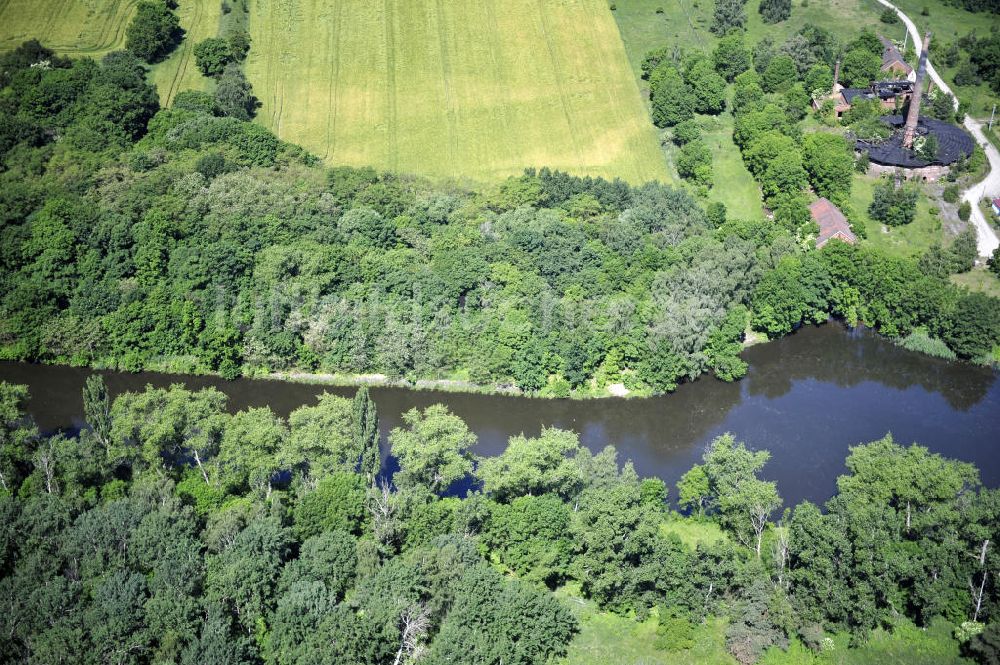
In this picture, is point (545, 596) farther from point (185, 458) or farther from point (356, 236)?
point (356, 236)

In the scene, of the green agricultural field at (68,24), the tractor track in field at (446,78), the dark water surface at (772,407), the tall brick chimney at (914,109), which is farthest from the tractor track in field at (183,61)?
the tall brick chimney at (914,109)

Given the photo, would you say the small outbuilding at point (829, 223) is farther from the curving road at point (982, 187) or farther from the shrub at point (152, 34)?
the shrub at point (152, 34)

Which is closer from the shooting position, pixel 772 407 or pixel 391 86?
pixel 772 407

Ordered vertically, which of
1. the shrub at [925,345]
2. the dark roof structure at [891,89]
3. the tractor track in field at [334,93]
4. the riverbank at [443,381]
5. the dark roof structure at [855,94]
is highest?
the dark roof structure at [891,89]

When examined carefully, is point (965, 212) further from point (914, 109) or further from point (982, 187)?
point (914, 109)

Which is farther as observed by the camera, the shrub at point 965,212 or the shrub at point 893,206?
the shrub at point 965,212

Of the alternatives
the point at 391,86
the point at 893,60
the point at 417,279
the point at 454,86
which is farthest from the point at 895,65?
the point at 417,279
